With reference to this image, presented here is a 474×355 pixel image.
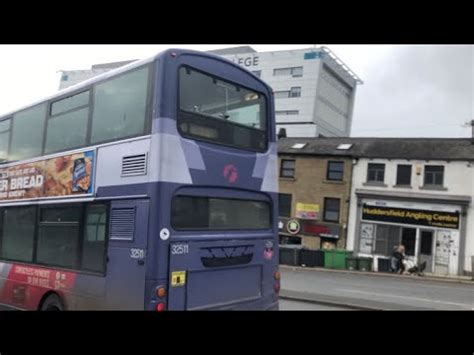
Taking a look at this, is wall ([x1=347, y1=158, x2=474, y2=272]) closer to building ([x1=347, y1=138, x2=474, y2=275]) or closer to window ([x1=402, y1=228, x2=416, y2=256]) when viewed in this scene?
building ([x1=347, y1=138, x2=474, y2=275])

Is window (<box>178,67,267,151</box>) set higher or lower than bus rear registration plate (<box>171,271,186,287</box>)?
higher

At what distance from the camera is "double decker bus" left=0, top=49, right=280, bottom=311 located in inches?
252

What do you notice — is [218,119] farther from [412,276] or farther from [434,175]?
[434,175]

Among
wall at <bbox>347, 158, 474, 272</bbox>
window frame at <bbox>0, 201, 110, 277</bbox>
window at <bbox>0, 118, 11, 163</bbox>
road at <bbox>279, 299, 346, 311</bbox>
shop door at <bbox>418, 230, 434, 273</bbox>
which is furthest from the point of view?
shop door at <bbox>418, 230, 434, 273</bbox>

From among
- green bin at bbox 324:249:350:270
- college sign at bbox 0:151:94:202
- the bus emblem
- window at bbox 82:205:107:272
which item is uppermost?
the bus emblem

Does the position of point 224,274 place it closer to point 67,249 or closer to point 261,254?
point 261,254

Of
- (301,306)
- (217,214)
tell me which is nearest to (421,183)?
(301,306)

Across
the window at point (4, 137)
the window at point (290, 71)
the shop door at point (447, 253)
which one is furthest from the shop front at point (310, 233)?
the window at point (290, 71)

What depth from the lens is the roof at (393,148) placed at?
29344mm

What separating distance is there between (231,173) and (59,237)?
3.10m

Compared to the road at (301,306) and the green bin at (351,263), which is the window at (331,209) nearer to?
the green bin at (351,263)

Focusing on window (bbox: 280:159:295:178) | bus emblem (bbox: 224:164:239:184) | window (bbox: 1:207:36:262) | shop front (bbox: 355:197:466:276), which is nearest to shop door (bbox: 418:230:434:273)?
shop front (bbox: 355:197:466:276)

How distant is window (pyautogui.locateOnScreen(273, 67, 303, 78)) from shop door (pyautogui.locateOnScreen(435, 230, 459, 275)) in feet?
154

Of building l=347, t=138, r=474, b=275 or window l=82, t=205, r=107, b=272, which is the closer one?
window l=82, t=205, r=107, b=272
